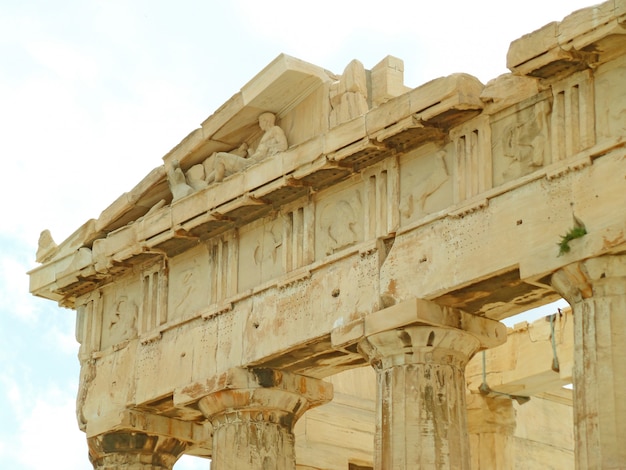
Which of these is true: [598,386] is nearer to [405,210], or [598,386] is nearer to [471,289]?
[471,289]

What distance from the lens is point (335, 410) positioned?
89.0 feet

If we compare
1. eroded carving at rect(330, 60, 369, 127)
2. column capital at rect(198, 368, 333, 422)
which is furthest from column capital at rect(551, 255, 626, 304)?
column capital at rect(198, 368, 333, 422)

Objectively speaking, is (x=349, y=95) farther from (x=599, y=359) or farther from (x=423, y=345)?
(x=599, y=359)

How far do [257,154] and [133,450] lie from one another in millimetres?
4651

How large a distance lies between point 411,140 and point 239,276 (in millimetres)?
3484

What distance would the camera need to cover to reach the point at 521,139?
1933 centimetres

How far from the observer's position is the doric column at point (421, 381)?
64.2 feet

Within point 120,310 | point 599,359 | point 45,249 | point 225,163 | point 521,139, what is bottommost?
point 599,359

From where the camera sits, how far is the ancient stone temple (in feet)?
60.3

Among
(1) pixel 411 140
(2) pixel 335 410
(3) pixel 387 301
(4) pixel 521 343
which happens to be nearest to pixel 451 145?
(1) pixel 411 140

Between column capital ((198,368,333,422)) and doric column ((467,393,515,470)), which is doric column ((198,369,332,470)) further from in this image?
doric column ((467,393,515,470))

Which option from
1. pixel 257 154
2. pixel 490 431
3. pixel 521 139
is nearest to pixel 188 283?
pixel 257 154

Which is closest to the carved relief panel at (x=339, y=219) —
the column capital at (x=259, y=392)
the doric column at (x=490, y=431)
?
the column capital at (x=259, y=392)

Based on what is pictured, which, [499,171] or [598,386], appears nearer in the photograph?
[598,386]
